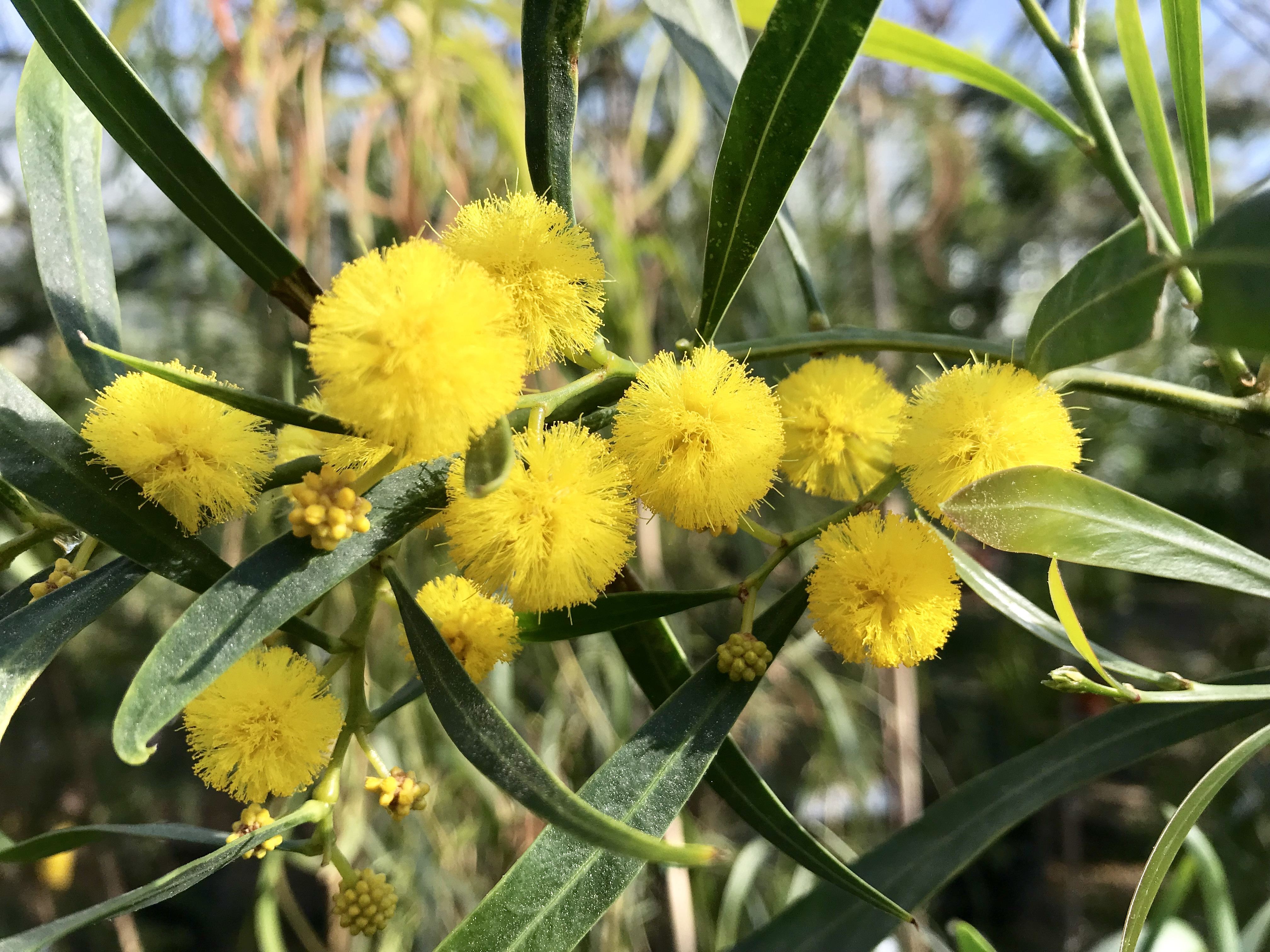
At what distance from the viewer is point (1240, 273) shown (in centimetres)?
25

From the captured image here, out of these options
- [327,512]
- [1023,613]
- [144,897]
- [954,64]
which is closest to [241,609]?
[327,512]

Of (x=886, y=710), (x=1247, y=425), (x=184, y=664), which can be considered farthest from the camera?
(x=886, y=710)

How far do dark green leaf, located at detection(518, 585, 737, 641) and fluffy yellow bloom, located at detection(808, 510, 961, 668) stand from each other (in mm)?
58

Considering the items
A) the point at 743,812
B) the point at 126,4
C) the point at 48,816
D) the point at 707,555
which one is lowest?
the point at 48,816

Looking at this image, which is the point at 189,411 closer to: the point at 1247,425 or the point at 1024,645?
the point at 1247,425

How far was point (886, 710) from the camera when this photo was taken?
157 centimetres

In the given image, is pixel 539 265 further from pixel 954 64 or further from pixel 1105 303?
pixel 954 64

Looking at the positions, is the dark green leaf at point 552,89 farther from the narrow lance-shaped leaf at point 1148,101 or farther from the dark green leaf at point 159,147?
the narrow lance-shaped leaf at point 1148,101

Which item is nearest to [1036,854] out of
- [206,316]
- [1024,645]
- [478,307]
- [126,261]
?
[1024,645]

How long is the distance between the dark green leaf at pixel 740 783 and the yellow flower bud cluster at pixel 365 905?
19cm

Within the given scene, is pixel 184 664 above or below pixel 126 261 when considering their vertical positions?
below

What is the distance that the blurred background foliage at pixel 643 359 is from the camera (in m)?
1.30

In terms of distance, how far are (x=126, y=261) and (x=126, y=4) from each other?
0.99 metres

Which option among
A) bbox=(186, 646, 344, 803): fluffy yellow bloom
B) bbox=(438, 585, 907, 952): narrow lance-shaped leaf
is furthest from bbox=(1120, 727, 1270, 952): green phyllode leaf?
bbox=(186, 646, 344, 803): fluffy yellow bloom
